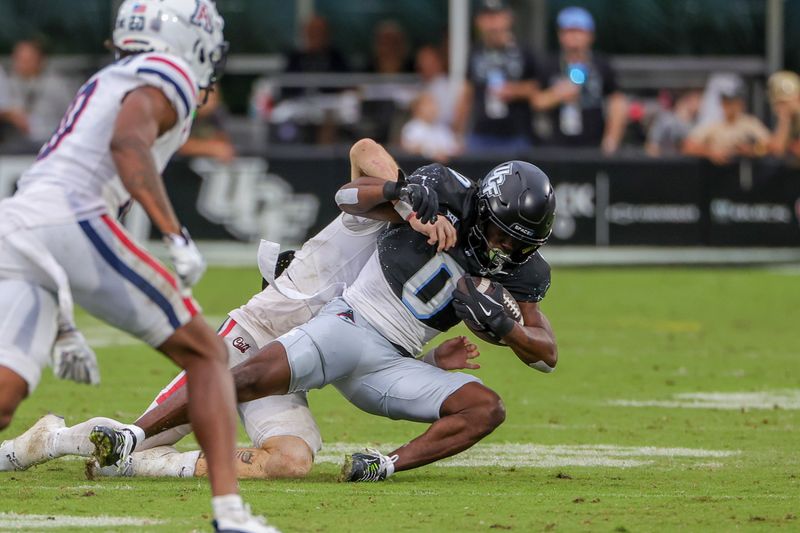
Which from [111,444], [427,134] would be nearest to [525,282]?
[111,444]

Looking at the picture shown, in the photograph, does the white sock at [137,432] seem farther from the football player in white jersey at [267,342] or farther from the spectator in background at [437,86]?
the spectator in background at [437,86]

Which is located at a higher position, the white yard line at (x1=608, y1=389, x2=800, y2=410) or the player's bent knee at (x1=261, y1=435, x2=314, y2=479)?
the player's bent knee at (x1=261, y1=435, x2=314, y2=479)

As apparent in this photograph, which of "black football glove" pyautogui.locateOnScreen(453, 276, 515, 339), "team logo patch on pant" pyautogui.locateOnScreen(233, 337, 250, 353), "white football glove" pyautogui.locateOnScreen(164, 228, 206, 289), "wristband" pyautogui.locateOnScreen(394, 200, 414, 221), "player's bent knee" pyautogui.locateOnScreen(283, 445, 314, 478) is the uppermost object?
"white football glove" pyautogui.locateOnScreen(164, 228, 206, 289)

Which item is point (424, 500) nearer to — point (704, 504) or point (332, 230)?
point (704, 504)

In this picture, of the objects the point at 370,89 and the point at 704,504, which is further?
the point at 370,89

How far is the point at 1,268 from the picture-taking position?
487cm

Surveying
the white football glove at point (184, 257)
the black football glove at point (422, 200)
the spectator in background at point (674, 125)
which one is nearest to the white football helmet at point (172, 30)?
the white football glove at point (184, 257)

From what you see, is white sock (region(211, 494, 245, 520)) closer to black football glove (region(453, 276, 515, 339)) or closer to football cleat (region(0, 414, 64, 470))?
black football glove (region(453, 276, 515, 339))

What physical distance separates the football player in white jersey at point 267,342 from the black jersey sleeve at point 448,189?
0.16 metres

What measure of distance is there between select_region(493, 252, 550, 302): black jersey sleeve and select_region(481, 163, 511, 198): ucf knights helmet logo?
1.20 feet

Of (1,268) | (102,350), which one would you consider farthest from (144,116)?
(102,350)

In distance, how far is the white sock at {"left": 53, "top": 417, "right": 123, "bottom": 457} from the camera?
6.12 metres

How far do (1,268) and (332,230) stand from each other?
2.14 metres


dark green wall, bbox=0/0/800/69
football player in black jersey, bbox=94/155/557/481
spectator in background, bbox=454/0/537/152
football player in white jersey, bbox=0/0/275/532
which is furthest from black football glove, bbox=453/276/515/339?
dark green wall, bbox=0/0/800/69
